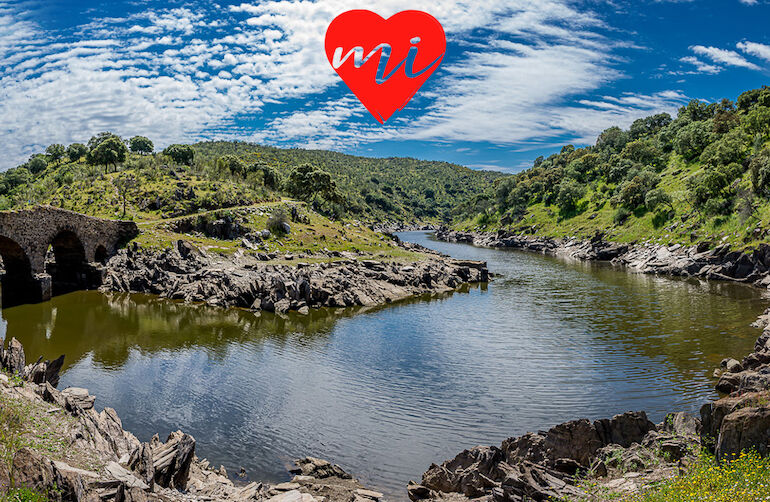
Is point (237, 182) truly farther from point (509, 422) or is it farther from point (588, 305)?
point (509, 422)

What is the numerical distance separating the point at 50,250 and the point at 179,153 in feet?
212

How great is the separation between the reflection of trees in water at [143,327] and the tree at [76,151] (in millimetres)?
111453

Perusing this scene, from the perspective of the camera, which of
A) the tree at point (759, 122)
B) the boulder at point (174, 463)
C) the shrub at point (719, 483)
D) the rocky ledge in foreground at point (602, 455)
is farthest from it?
the tree at point (759, 122)

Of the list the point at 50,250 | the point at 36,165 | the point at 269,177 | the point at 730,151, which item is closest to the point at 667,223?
the point at 730,151

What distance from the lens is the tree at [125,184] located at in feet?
324

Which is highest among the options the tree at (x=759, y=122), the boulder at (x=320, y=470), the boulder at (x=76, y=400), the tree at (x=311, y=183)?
the tree at (x=759, y=122)

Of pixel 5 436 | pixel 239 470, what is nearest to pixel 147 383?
pixel 239 470

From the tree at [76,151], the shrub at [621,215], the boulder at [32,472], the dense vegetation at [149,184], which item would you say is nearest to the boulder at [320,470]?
the boulder at [32,472]

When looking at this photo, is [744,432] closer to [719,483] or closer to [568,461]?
[719,483]

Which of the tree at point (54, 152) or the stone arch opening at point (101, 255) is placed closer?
the stone arch opening at point (101, 255)

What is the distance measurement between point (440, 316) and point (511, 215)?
414 ft

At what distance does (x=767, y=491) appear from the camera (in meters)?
12.1

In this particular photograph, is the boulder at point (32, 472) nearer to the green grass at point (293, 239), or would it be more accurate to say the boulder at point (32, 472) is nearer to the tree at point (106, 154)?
the green grass at point (293, 239)

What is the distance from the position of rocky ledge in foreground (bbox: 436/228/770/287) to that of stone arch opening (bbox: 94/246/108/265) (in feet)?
300
